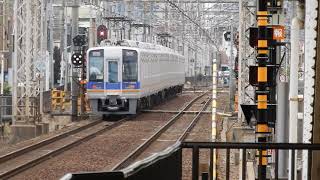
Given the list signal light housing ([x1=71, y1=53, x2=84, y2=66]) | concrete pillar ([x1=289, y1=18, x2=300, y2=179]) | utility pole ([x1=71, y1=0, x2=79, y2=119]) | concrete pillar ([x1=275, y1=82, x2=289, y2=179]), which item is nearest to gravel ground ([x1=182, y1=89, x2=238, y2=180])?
concrete pillar ([x1=275, y1=82, x2=289, y2=179])

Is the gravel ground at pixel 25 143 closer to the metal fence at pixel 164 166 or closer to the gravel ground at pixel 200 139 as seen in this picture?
the gravel ground at pixel 200 139

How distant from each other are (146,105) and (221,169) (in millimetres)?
17964

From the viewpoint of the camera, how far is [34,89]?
2275cm

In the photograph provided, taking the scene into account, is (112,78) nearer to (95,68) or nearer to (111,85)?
(111,85)

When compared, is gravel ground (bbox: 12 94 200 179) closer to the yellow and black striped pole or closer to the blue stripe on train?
the blue stripe on train

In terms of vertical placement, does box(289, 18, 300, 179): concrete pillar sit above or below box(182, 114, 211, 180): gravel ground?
above

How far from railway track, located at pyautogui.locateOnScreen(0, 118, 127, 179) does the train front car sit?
7.67ft

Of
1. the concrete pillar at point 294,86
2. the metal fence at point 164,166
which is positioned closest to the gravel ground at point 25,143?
the concrete pillar at point 294,86

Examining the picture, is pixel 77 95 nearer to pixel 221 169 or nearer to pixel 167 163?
pixel 221 169

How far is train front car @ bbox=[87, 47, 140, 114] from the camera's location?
85.4ft

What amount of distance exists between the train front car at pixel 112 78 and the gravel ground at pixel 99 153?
47.3 inches

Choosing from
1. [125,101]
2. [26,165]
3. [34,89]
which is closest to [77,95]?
[125,101]

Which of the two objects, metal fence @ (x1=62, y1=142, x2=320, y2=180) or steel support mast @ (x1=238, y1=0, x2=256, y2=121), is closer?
metal fence @ (x1=62, y1=142, x2=320, y2=180)

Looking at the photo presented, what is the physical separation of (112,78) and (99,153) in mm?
9571
